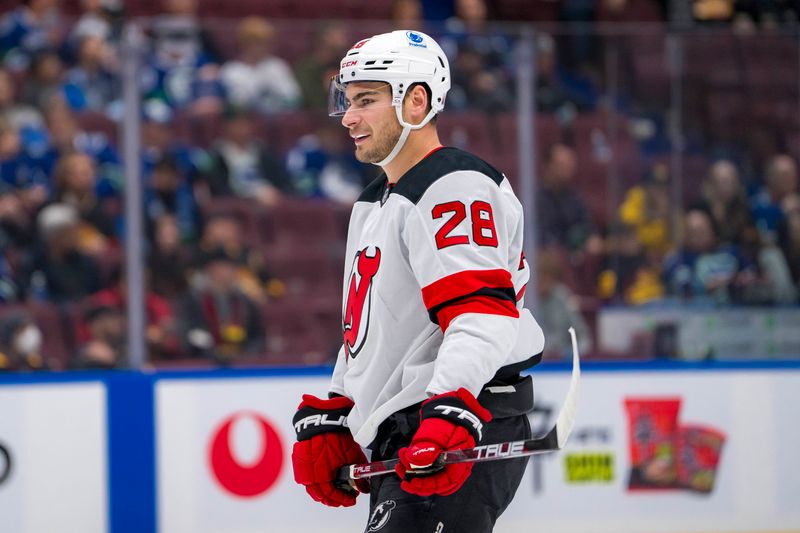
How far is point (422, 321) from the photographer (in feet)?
7.63

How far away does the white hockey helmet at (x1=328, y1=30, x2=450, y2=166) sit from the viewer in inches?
93.8

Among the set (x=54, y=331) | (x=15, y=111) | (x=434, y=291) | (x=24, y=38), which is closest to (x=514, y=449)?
(x=434, y=291)

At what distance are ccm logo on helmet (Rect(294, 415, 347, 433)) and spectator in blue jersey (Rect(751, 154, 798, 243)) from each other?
3067mm

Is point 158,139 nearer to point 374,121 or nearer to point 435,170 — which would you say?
point 374,121

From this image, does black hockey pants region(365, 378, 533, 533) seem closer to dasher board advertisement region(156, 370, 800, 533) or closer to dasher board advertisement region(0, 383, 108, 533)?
dasher board advertisement region(156, 370, 800, 533)

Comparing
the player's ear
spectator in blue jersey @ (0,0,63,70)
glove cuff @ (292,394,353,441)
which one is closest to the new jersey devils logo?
glove cuff @ (292,394,353,441)

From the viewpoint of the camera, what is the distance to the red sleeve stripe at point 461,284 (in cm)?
220

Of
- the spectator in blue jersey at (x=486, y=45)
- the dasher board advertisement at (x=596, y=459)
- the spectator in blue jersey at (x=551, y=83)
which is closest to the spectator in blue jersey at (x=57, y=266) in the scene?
the dasher board advertisement at (x=596, y=459)

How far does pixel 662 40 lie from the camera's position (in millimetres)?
5105

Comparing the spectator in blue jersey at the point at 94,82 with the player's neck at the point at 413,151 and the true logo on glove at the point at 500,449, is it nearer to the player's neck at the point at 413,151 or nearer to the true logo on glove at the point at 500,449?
the player's neck at the point at 413,151

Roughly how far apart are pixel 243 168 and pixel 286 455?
110 cm

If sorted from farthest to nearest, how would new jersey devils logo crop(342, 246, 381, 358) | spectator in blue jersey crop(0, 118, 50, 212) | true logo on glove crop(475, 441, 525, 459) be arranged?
spectator in blue jersey crop(0, 118, 50, 212) < new jersey devils logo crop(342, 246, 381, 358) < true logo on glove crop(475, 441, 525, 459)

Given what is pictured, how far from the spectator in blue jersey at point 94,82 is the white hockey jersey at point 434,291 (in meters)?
2.53

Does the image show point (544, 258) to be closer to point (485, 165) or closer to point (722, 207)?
point (722, 207)
